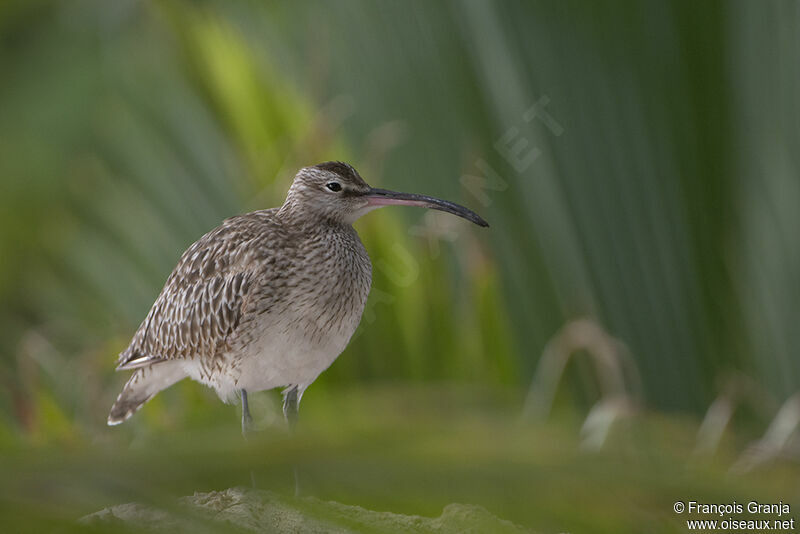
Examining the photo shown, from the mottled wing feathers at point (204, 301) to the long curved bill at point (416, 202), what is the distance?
33 centimetres

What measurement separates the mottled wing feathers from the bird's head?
21cm

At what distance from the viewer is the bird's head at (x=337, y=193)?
4.97 feet

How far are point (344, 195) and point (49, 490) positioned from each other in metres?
0.88

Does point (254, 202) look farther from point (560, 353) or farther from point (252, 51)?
point (252, 51)

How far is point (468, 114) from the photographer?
84.7 inches

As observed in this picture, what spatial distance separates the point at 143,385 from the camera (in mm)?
2014

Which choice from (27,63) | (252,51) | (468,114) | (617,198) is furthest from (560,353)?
(27,63)

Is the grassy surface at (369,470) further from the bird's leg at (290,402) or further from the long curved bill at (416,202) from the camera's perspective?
the bird's leg at (290,402)

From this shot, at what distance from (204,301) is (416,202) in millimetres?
580

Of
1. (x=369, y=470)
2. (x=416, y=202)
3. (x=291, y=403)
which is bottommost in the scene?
(x=369, y=470)

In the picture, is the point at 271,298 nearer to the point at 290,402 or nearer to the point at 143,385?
the point at 290,402

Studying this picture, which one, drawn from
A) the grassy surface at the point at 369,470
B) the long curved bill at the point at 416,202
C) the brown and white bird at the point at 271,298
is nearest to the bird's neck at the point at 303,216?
the brown and white bird at the point at 271,298

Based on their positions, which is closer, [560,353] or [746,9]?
[560,353]

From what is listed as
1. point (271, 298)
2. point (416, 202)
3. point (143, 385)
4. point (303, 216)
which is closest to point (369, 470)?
point (416, 202)
